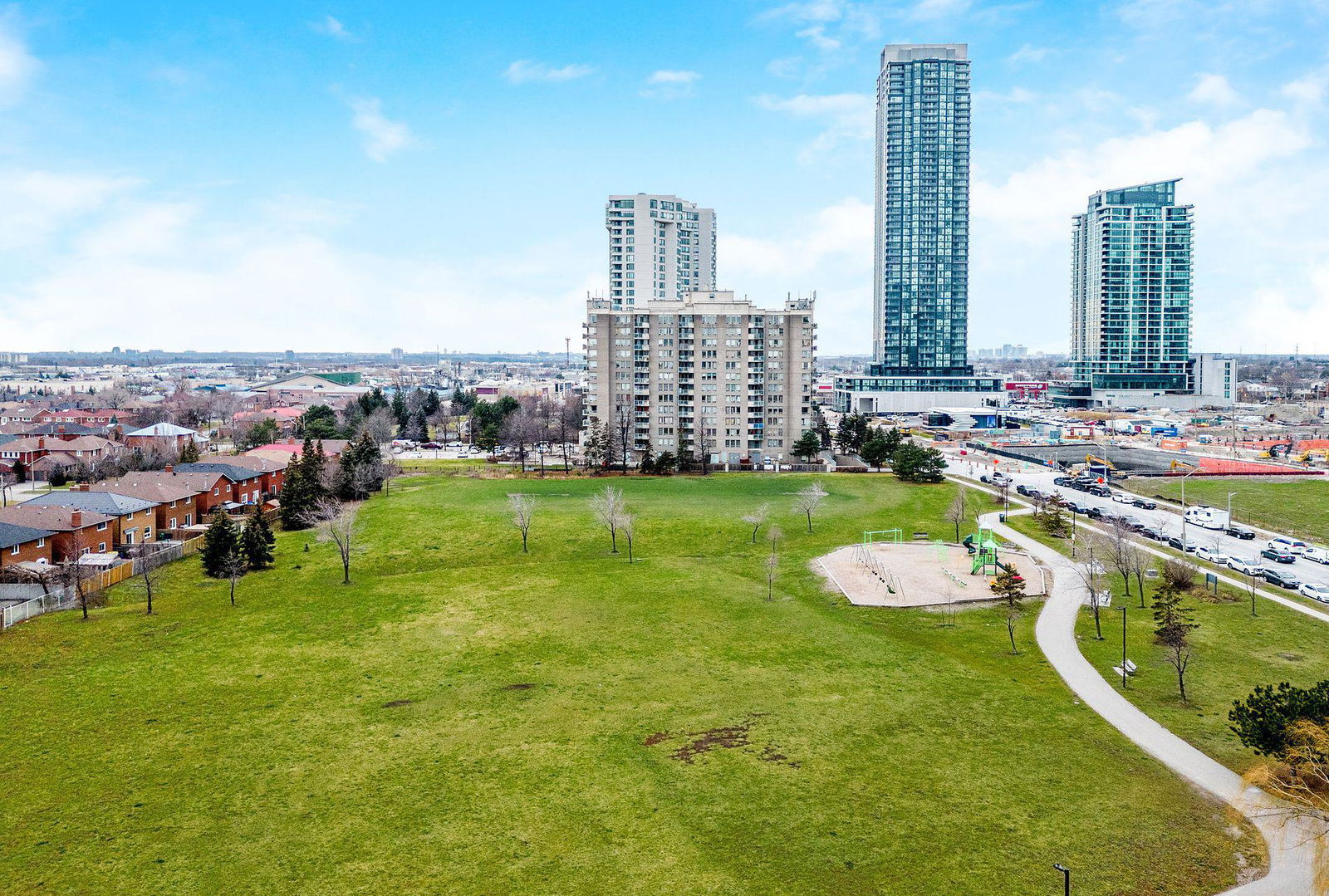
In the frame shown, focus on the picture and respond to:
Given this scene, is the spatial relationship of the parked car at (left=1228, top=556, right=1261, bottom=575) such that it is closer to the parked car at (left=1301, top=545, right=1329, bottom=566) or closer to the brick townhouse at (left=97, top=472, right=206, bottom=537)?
the parked car at (left=1301, top=545, right=1329, bottom=566)

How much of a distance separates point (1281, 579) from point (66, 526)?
6224 centimetres

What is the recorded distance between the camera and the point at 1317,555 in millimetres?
48375

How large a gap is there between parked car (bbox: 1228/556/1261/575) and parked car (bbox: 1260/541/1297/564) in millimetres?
1868

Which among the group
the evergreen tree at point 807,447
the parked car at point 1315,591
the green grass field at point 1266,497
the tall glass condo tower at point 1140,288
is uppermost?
the tall glass condo tower at point 1140,288

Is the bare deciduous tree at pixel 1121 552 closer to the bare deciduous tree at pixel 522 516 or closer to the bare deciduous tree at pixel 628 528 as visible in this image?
the bare deciduous tree at pixel 628 528

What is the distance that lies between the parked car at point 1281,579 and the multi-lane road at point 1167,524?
0.47 meters

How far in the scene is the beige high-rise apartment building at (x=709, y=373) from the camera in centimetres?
8769

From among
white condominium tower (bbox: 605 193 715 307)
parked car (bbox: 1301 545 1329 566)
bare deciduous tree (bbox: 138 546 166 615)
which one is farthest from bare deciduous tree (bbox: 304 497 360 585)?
white condominium tower (bbox: 605 193 715 307)

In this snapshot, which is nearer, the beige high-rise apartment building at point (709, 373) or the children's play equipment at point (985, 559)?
the children's play equipment at point (985, 559)

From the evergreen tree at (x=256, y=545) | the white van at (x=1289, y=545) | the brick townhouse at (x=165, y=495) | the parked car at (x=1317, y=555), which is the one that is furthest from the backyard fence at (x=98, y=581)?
the parked car at (x=1317, y=555)

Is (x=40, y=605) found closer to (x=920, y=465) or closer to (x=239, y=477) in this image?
(x=239, y=477)

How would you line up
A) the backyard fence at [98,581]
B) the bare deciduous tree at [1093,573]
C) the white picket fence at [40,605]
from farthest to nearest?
the backyard fence at [98,581] < the bare deciduous tree at [1093,573] < the white picket fence at [40,605]

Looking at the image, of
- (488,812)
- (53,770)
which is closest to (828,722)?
(488,812)

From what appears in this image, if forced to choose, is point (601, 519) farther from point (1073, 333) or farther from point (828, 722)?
point (1073, 333)
